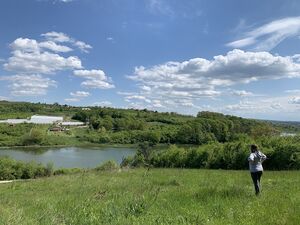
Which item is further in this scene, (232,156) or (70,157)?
(70,157)

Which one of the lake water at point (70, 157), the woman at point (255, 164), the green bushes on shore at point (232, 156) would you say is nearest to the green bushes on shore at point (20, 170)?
the green bushes on shore at point (232, 156)

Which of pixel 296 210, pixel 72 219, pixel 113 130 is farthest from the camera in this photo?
pixel 113 130

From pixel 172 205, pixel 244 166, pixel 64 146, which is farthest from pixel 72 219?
pixel 64 146

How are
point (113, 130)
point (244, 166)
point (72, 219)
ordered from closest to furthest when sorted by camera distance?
point (72, 219) → point (244, 166) → point (113, 130)

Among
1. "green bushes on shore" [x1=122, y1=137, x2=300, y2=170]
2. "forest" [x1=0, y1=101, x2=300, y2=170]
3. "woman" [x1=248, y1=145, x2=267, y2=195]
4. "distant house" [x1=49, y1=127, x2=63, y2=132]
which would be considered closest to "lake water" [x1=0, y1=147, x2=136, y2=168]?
"forest" [x1=0, y1=101, x2=300, y2=170]

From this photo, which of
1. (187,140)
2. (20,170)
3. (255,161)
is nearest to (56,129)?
(187,140)

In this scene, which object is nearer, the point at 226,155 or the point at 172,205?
the point at 172,205

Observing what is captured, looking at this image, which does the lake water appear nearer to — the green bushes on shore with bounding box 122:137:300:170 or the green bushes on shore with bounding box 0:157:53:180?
the green bushes on shore with bounding box 0:157:53:180

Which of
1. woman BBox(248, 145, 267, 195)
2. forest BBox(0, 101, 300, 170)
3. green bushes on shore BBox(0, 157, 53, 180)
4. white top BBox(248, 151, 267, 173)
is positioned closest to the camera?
woman BBox(248, 145, 267, 195)

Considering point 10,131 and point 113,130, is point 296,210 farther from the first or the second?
point 113,130

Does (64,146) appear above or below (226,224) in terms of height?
below

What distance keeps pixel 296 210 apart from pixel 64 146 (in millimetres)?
137265

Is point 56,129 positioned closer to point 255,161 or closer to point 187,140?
point 187,140

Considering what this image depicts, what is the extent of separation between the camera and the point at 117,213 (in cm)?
859
